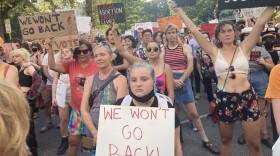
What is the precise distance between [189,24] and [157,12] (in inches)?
3142

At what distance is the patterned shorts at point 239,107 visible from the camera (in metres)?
3.47

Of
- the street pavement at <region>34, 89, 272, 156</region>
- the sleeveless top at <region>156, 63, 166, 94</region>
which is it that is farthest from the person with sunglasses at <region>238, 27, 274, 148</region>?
the sleeveless top at <region>156, 63, 166, 94</region>

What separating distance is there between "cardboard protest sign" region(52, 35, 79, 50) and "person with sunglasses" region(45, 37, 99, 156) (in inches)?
13.6

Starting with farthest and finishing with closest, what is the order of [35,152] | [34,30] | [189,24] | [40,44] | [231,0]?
1. [40,44]
2. [35,152]
3. [34,30]
4. [189,24]
5. [231,0]

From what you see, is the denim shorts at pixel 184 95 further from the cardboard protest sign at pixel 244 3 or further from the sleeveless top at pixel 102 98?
the sleeveless top at pixel 102 98

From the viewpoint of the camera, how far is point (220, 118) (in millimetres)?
3623

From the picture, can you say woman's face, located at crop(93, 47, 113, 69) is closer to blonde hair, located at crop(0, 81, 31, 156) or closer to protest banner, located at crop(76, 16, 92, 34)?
blonde hair, located at crop(0, 81, 31, 156)

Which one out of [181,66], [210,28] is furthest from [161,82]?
[210,28]

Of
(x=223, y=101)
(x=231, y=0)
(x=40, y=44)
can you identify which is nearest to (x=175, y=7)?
(x=231, y=0)

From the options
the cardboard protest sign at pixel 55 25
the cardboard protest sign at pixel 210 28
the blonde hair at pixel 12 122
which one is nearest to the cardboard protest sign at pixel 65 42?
the cardboard protest sign at pixel 55 25

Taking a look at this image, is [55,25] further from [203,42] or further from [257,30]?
[257,30]

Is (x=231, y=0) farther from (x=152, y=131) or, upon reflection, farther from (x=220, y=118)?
(x=152, y=131)

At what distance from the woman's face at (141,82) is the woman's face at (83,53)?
Result: 142 cm

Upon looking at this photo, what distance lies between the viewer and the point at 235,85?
3523mm
